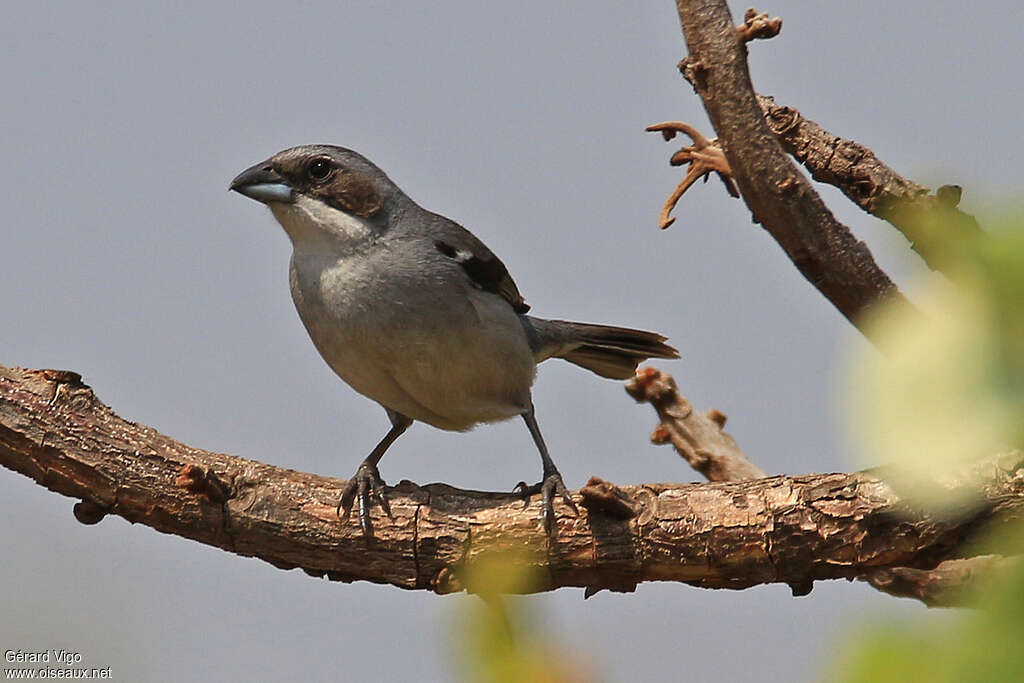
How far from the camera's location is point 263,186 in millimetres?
6961

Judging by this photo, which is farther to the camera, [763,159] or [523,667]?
[763,159]

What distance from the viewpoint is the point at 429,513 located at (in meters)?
5.63

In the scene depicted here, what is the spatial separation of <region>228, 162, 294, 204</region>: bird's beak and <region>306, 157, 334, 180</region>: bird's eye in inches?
7.5

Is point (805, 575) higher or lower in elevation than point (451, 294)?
lower

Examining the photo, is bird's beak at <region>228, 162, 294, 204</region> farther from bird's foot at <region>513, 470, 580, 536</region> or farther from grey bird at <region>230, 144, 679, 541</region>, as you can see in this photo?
bird's foot at <region>513, 470, 580, 536</region>

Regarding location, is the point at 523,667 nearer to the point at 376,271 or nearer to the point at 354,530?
the point at 354,530

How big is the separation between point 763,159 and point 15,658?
12.6ft

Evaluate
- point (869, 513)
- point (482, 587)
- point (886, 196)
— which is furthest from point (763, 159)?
point (482, 587)

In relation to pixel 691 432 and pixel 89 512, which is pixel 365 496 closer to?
pixel 89 512

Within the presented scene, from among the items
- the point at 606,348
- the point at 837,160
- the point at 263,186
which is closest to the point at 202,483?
the point at 263,186

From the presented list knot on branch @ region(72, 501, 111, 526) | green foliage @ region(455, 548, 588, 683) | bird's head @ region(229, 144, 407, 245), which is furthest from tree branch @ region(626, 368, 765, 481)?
green foliage @ region(455, 548, 588, 683)

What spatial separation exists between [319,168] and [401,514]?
2.58 metres

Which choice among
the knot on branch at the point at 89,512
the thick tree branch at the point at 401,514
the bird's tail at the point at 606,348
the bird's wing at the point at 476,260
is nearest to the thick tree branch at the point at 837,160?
the thick tree branch at the point at 401,514

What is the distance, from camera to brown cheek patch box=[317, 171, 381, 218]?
716cm
